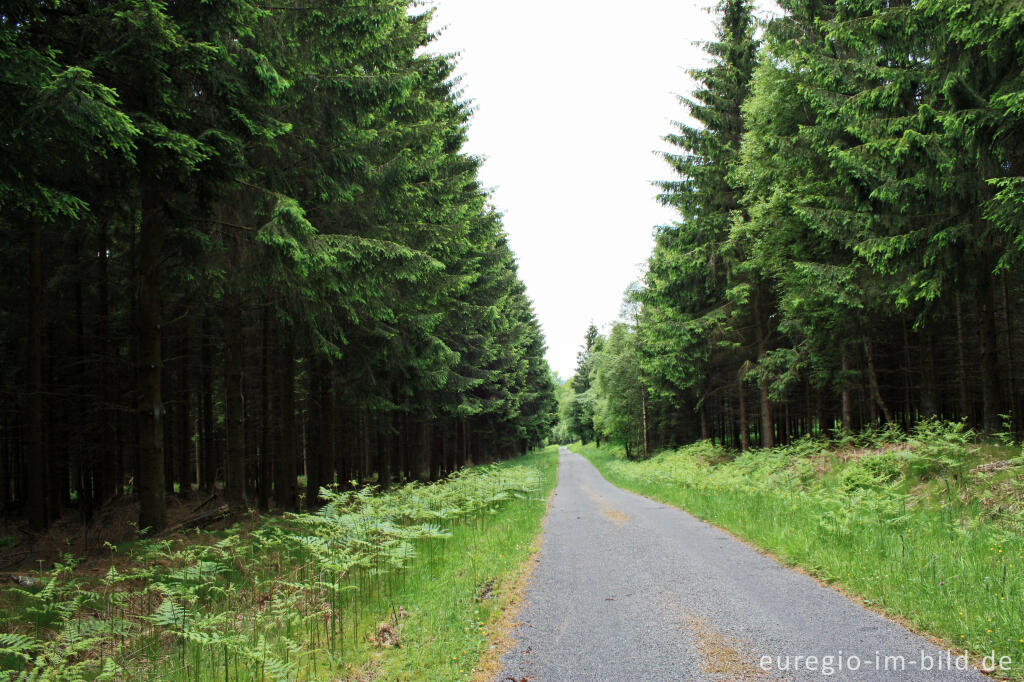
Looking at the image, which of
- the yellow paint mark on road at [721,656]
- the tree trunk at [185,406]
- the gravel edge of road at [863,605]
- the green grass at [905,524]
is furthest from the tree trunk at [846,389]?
the tree trunk at [185,406]

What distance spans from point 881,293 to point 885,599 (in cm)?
823

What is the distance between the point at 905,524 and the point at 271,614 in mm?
8571

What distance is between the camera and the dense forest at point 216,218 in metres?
6.06

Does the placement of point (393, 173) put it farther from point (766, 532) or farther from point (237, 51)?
point (766, 532)

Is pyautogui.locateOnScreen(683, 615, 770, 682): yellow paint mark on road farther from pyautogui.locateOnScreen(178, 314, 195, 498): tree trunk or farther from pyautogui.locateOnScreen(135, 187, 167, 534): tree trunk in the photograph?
pyautogui.locateOnScreen(178, 314, 195, 498): tree trunk

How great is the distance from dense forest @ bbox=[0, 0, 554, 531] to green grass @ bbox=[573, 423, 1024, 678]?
26.1 feet

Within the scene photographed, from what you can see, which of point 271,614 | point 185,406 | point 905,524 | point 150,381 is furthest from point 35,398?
point 905,524

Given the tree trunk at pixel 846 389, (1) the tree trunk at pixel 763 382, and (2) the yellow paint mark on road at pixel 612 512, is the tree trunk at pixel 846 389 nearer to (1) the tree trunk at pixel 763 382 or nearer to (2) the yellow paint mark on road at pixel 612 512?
(1) the tree trunk at pixel 763 382

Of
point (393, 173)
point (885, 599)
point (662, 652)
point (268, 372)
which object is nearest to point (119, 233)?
point (268, 372)

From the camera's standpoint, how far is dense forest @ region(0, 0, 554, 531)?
6059 millimetres

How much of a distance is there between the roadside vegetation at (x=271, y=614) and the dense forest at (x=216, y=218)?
10.1ft

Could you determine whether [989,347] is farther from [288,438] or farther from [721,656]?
[288,438]

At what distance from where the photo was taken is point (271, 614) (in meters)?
4.95

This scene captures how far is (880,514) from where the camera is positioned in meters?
7.88
